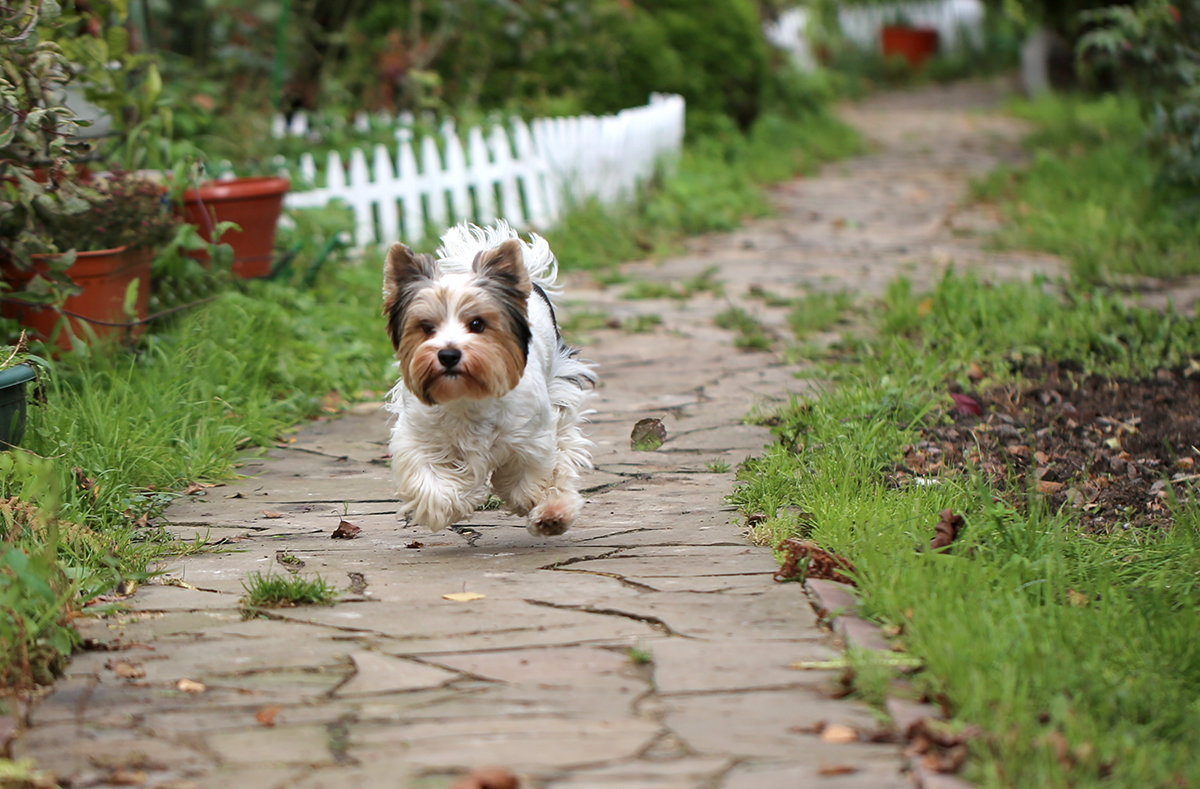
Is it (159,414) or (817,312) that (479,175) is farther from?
(159,414)

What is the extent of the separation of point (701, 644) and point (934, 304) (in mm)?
4157

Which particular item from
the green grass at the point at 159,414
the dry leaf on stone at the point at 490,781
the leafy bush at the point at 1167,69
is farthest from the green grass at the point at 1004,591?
the leafy bush at the point at 1167,69

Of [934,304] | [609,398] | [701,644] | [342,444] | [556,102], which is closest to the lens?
[701,644]

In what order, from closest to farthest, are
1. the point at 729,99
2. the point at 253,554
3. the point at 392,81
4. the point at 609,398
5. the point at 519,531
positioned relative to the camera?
the point at 253,554 → the point at 519,531 → the point at 609,398 → the point at 392,81 → the point at 729,99

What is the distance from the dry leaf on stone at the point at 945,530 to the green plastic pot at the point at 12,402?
2991 mm

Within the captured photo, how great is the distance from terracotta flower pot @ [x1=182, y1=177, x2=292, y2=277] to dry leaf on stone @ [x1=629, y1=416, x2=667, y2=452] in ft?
8.19

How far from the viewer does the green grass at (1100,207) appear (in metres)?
8.80

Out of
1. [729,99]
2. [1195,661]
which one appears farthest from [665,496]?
[729,99]

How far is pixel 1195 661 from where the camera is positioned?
312cm

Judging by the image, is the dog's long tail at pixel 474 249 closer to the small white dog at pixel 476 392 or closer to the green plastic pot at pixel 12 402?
the small white dog at pixel 476 392

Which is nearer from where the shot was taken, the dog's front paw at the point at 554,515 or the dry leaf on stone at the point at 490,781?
the dry leaf on stone at the point at 490,781

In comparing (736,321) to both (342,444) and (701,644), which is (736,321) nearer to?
(342,444)

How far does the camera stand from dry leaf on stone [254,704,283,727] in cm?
298

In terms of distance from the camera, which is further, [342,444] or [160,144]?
[160,144]
